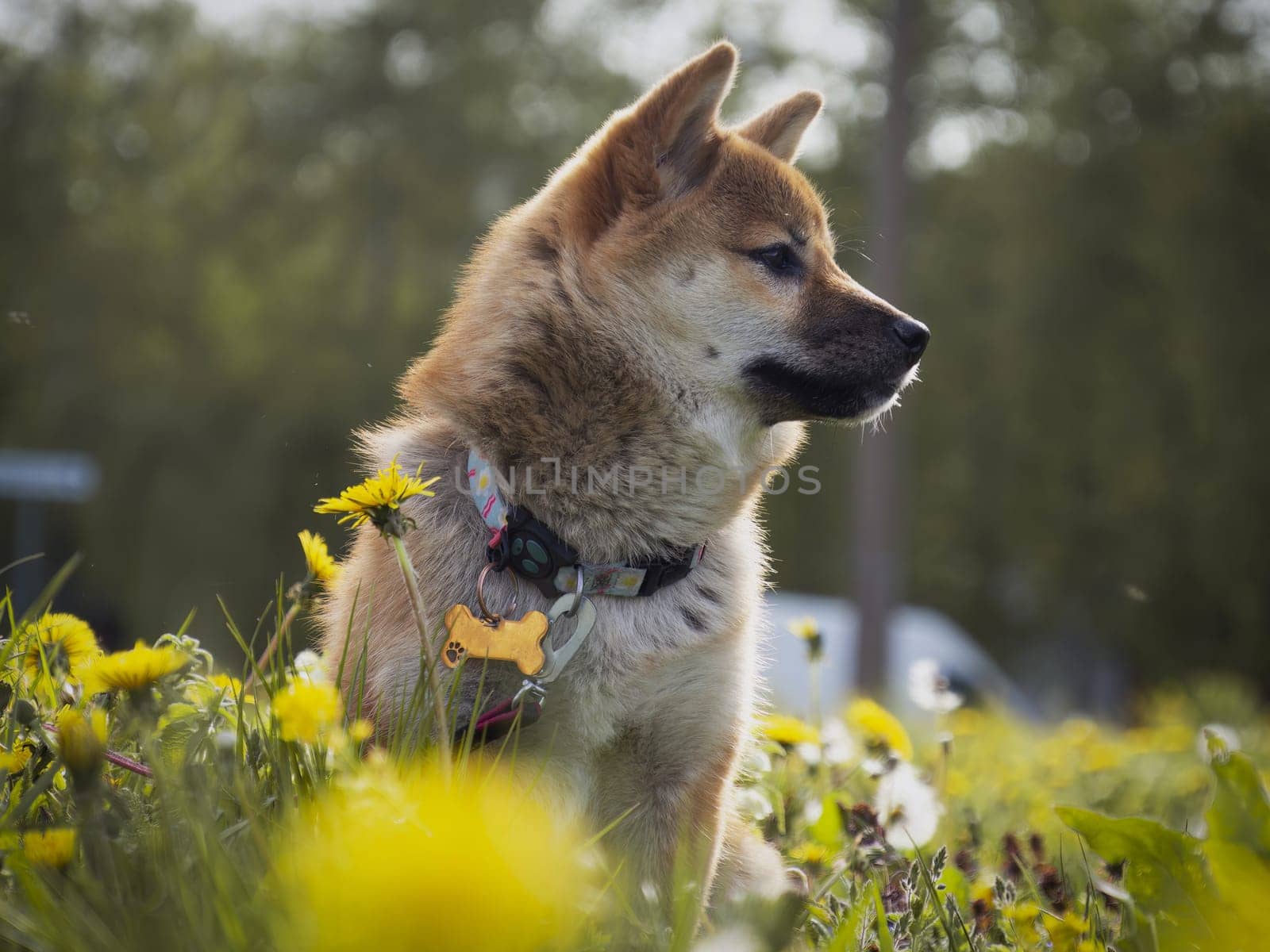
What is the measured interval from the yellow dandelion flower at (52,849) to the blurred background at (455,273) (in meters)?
9.40

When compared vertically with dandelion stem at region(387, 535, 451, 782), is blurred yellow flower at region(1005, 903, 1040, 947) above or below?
below

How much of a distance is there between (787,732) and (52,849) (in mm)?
1557

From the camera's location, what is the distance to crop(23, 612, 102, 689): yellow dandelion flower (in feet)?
6.50

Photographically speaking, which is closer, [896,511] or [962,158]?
[896,511]

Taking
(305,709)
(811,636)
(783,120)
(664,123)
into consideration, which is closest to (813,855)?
(811,636)

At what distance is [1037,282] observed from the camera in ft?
37.7

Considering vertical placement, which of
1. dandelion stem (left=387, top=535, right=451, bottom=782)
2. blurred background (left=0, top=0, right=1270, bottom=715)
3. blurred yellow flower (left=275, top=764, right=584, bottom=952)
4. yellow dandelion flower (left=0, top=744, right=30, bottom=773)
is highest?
blurred yellow flower (left=275, top=764, right=584, bottom=952)

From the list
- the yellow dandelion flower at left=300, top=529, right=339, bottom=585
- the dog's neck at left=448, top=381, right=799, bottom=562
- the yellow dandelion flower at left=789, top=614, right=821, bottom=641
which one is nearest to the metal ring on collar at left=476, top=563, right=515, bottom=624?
the dog's neck at left=448, top=381, right=799, bottom=562

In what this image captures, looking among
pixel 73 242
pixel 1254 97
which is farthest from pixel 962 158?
pixel 73 242

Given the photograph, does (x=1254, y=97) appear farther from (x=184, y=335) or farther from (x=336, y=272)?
(x=184, y=335)

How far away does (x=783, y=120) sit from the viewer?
9.74ft

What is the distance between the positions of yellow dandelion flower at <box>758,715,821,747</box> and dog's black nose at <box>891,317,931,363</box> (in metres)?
0.93

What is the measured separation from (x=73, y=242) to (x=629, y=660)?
12.1m

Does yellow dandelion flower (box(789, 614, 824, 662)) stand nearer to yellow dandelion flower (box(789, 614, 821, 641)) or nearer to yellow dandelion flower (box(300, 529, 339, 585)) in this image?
→ yellow dandelion flower (box(789, 614, 821, 641))
